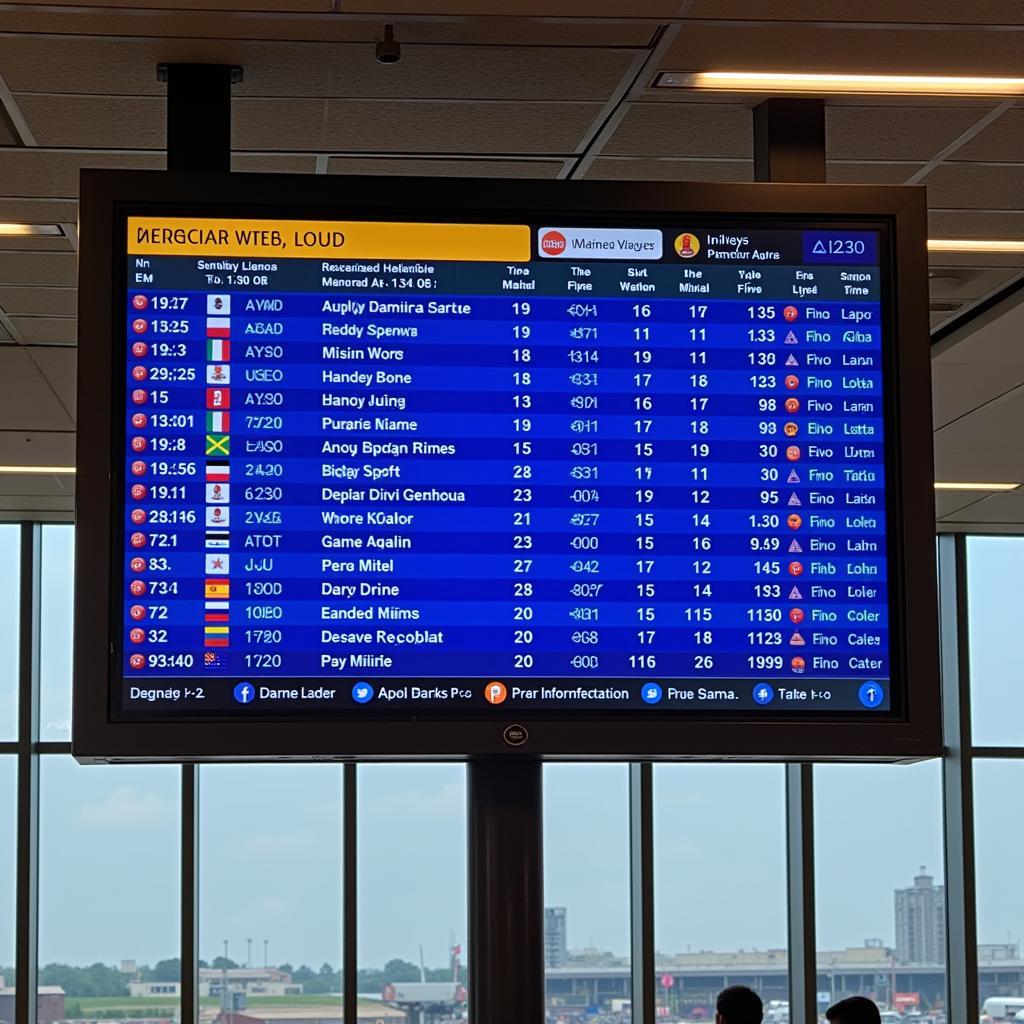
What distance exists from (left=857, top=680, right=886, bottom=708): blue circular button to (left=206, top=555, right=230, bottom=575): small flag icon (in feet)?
3.54

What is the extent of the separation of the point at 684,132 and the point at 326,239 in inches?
55.1

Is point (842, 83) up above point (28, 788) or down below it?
above

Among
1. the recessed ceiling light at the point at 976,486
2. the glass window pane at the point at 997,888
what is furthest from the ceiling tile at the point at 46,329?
the glass window pane at the point at 997,888

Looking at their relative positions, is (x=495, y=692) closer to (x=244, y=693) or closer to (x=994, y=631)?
(x=244, y=693)

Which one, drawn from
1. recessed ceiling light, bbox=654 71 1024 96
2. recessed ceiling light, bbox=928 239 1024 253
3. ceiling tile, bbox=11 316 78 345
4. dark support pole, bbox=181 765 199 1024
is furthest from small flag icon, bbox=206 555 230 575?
dark support pole, bbox=181 765 199 1024

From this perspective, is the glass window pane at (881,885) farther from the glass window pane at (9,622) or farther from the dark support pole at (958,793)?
the glass window pane at (9,622)

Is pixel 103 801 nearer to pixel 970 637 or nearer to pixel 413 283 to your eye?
pixel 970 637

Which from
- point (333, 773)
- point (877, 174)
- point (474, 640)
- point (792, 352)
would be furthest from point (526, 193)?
point (333, 773)

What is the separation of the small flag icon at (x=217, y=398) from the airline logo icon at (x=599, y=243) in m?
0.60

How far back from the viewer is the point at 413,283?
10.1 ft

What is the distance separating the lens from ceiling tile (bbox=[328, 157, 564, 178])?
14.5ft

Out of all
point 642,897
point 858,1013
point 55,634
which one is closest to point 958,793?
point 642,897

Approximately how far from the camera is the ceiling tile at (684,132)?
158 inches

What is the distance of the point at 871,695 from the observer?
9.78ft
